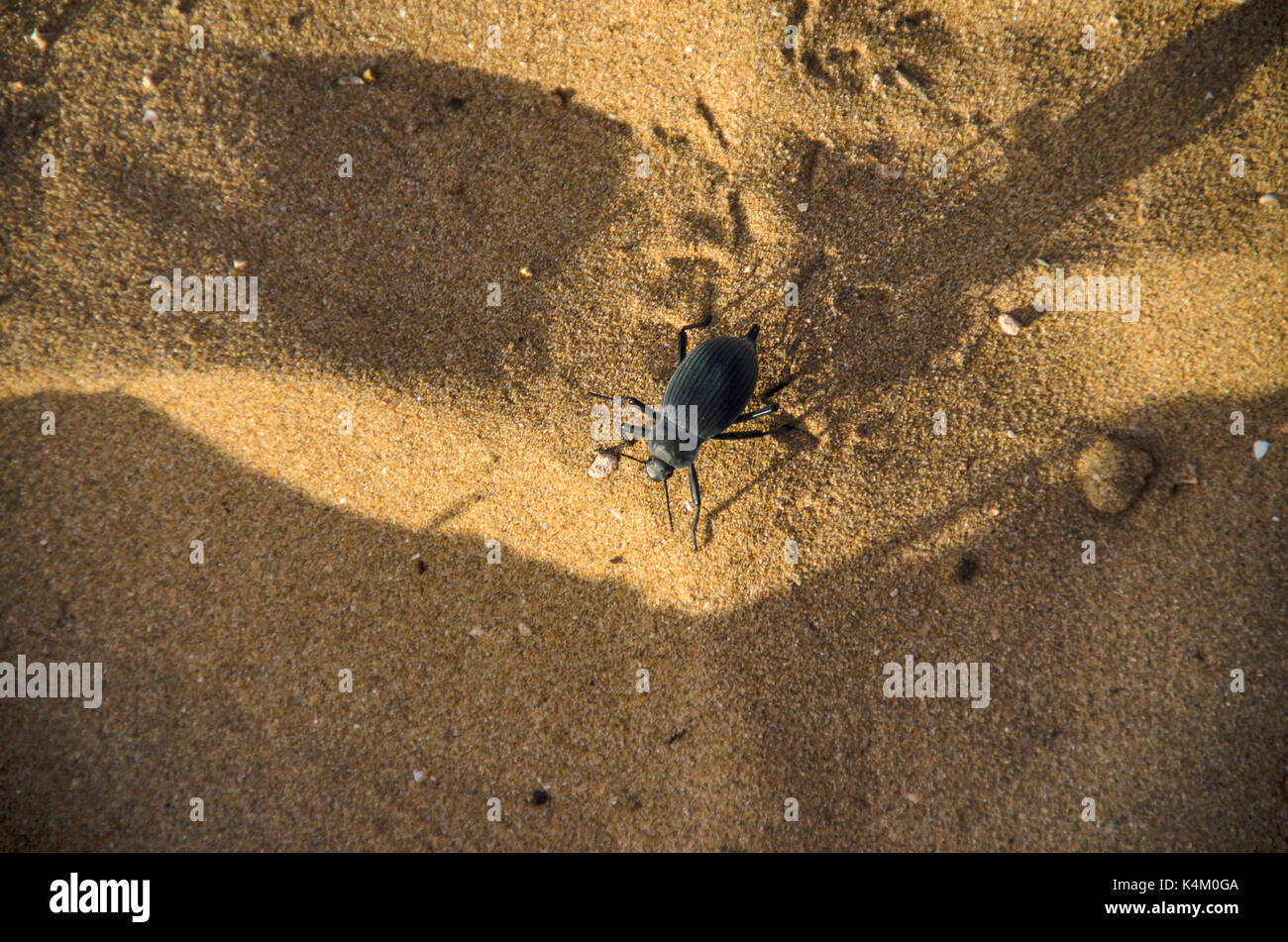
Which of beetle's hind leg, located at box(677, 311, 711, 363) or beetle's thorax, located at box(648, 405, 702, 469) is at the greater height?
beetle's hind leg, located at box(677, 311, 711, 363)

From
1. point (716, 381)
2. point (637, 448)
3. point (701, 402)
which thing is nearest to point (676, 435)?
point (701, 402)

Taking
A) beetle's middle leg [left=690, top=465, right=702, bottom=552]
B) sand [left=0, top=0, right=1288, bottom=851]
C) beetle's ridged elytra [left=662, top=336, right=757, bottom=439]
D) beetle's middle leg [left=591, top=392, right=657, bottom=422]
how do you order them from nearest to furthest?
beetle's ridged elytra [left=662, top=336, right=757, bottom=439] → sand [left=0, top=0, right=1288, bottom=851] → beetle's middle leg [left=690, top=465, right=702, bottom=552] → beetle's middle leg [left=591, top=392, right=657, bottom=422]

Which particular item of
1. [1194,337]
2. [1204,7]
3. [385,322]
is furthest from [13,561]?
[1204,7]

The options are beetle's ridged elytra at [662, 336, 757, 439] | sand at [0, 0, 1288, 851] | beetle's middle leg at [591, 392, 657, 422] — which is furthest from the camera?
beetle's middle leg at [591, 392, 657, 422]

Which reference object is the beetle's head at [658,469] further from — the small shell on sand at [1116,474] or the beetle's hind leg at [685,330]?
the small shell on sand at [1116,474]

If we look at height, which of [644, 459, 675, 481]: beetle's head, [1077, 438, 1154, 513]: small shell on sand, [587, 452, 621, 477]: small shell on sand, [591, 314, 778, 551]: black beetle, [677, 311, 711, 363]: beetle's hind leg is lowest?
[1077, 438, 1154, 513]: small shell on sand

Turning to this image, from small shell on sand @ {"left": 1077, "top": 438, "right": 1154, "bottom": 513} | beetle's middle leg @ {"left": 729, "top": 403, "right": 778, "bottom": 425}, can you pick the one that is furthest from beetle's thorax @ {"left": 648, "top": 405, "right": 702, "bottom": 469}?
small shell on sand @ {"left": 1077, "top": 438, "right": 1154, "bottom": 513}

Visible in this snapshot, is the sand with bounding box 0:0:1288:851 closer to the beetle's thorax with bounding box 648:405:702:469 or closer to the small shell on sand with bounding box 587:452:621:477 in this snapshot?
the small shell on sand with bounding box 587:452:621:477

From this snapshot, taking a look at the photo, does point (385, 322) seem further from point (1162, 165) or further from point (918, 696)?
point (1162, 165)
